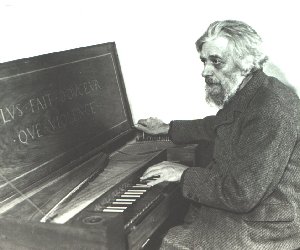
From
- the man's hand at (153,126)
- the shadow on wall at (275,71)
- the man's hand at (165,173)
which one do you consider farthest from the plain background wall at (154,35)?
the man's hand at (165,173)

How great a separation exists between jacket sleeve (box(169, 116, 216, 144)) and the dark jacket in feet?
2.15

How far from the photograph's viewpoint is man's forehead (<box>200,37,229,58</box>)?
2477 mm

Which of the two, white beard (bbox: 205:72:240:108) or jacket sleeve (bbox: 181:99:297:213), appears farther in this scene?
white beard (bbox: 205:72:240:108)

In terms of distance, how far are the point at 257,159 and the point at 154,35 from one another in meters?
1.88

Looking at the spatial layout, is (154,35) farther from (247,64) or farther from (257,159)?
(257,159)

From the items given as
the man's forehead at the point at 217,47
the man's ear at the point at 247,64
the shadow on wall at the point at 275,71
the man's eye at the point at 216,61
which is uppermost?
the man's forehead at the point at 217,47

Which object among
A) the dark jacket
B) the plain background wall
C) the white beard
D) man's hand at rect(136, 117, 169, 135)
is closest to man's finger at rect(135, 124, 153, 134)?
man's hand at rect(136, 117, 169, 135)

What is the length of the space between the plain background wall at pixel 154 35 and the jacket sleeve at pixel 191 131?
1.46 feet

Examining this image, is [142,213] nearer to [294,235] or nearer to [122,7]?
[294,235]

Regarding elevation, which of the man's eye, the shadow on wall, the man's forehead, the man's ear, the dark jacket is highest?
the man's forehead

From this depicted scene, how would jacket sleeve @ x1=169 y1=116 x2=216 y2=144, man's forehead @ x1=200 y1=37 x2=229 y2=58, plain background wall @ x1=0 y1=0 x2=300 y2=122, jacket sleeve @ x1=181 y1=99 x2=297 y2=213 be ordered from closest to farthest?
jacket sleeve @ x1=181 y1=99 x2=297 y2=213 < man's forehead @ x1=200 y1=37 x2=229 y2=58 < plain background wall @ x1=0 y1=0 x2=300 y2=122 < jacket sleeve @ x1=169 y1=116 x2=216 y2=144

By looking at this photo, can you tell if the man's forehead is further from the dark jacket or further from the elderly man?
the dark jacket

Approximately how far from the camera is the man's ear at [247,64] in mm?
2484

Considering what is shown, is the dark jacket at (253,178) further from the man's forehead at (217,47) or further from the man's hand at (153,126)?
the man's hand at (153,126)
